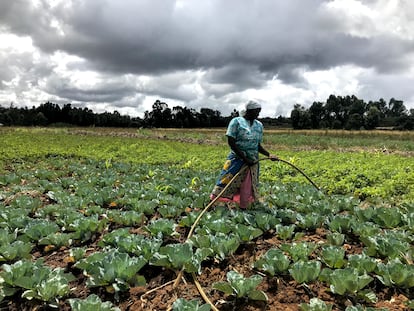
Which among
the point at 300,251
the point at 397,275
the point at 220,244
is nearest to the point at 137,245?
the point at 220,244

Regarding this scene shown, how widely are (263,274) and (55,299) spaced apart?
6.20 ft

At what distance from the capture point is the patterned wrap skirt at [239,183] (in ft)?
18.6

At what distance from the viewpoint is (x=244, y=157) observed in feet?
17.8

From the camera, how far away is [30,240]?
14.9 feet

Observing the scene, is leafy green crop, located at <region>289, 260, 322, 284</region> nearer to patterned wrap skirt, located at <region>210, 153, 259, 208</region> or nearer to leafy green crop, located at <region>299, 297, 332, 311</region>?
leafy green crop, located at <region>299, 297, 332, 311</region>

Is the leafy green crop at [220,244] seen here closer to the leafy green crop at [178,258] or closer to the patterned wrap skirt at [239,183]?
the leafy green crop at [178,258]

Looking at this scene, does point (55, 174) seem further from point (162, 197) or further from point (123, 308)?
point (123, 308)

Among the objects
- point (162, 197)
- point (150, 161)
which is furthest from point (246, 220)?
point (150, 161)

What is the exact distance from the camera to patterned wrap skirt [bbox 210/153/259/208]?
18.6ft

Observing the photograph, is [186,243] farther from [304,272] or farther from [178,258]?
[304,272]

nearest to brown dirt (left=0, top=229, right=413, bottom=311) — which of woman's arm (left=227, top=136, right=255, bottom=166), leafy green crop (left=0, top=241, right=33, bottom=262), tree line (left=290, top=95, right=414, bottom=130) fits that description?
leafy green crop (left=0, top=241, right=33, bottom=262)

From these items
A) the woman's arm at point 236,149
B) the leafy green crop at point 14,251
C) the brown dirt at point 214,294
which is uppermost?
the woman's arm at point 236,149

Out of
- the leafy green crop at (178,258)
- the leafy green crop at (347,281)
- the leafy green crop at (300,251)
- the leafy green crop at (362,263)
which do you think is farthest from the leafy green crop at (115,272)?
the leafy green crop at (362,263)

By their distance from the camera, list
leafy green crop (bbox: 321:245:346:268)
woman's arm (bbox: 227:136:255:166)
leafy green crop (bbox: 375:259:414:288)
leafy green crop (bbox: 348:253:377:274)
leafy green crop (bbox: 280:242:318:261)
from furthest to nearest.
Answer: woman's arm (bbox: 227:136:255:166) → leafy green crop (bbox: 280:242:318:261) → leafy green crop (bbox: 321:245:346:268) → leafy green crop (bbox: 348:253:377:274) → leafy green crop (bbox: 375:259:414:288)
